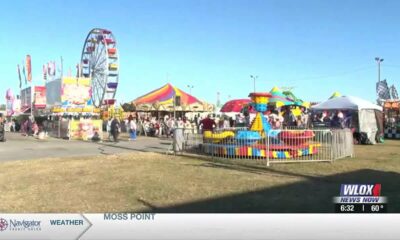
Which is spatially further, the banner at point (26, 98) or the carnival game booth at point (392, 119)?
the banner at point (26, 98)

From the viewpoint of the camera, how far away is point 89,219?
6.75 m

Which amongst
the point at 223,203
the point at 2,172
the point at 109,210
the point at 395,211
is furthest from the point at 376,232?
the point at 2,172

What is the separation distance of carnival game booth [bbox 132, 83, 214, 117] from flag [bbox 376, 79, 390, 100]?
15.0 meters

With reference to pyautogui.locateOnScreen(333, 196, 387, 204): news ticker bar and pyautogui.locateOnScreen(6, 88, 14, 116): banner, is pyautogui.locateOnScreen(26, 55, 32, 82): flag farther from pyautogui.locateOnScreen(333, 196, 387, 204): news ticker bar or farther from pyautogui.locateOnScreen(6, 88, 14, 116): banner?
pyautogui.locateOnScreen(333, 196, 387, 204): news ticker bar

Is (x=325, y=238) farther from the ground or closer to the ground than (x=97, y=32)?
closer to the ground

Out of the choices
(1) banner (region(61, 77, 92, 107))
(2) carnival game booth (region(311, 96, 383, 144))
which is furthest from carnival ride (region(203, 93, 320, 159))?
(1) banner (region(61, 77, 92, 107))

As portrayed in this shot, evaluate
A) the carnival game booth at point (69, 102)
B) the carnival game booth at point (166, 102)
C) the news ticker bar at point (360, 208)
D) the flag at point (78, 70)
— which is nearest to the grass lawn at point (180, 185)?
the news ticker bar at point (360, 208)

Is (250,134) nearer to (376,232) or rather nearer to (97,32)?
(376,232)

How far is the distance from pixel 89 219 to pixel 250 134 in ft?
29.1

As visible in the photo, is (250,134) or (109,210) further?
(250,134)

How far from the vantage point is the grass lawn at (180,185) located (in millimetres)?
7562

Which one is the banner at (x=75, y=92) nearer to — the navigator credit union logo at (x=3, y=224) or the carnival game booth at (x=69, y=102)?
the carnival game booth at (x=69, y=102)

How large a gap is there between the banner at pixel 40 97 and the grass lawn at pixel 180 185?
28.4 m

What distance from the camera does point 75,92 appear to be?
35281 millimetres
